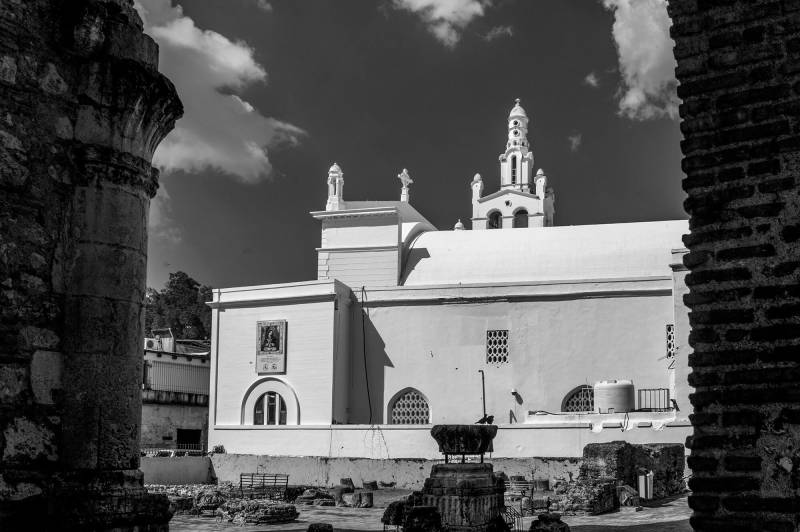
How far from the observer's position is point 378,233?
35594 millimetres

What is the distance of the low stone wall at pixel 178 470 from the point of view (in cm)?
2602

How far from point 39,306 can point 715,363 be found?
12.5 feet

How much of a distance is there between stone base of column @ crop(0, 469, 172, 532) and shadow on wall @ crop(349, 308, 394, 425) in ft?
87.2

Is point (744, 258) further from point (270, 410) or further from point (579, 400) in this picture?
point (270, 410)

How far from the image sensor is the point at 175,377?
39281mm

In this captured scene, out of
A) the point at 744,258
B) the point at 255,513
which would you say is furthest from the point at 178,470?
the point at 744,258

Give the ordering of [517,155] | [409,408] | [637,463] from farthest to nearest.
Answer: [517,155], [409,408], [637,463]

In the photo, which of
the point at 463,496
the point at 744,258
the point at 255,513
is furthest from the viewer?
the point at 255,513

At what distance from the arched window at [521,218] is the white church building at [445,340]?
17.1m

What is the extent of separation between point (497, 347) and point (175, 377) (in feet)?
51.3

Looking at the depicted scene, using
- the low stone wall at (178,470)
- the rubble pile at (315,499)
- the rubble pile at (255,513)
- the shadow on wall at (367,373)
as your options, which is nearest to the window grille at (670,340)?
the shadow on wall at (367,373)

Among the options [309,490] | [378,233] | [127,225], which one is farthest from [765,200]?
[378,233]

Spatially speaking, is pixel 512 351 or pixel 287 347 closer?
pixel 512 351

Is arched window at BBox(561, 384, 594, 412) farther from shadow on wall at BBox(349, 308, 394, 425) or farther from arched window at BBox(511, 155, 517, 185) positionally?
arched window at BBox(511, 155, 517, 185)
